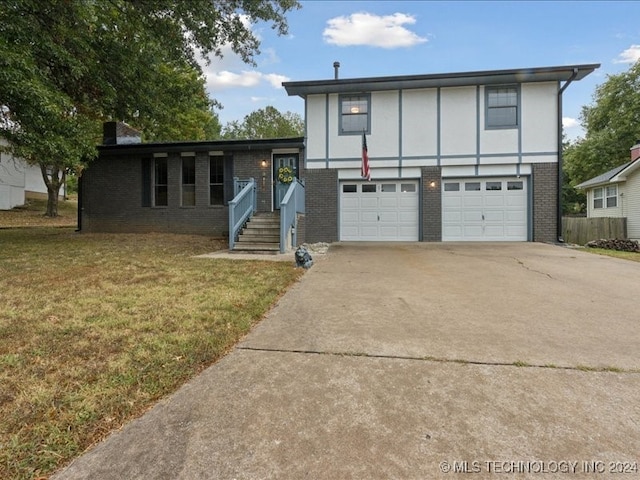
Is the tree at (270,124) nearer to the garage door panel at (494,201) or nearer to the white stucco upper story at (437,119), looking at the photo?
the white stucco upper story at (437,119)

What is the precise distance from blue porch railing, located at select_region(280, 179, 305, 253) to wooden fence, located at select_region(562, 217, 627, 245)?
38.6 feet

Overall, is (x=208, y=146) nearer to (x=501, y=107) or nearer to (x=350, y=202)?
(x=350, y=202)

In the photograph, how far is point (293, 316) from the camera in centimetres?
388

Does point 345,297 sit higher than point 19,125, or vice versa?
point 19,125

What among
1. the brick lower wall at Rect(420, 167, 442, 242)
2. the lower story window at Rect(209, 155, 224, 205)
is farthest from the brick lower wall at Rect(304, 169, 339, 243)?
the lower story window at Rect(209, 155, 224, 205)

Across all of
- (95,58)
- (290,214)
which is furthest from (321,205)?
(95,58)

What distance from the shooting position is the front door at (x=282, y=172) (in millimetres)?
12109

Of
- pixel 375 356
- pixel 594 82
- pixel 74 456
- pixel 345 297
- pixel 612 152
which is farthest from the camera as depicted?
pixel 594 82

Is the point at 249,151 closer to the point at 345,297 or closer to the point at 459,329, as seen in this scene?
the point at 345,297

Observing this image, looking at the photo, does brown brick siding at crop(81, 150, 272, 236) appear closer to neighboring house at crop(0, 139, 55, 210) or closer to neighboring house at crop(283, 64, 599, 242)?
neighboring house at crop(283, 64, 599, 242)

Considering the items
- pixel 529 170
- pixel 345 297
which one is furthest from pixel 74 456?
pixel 529 170

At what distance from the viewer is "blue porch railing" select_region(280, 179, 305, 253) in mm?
8914

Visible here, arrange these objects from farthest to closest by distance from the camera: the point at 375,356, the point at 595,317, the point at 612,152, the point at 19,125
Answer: the point at 612,152 → the point at 19,125 → the point at 595,317 → the point at 375,356

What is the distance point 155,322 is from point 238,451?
2220mm
